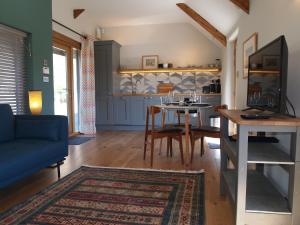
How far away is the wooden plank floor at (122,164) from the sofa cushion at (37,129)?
466 millimetres

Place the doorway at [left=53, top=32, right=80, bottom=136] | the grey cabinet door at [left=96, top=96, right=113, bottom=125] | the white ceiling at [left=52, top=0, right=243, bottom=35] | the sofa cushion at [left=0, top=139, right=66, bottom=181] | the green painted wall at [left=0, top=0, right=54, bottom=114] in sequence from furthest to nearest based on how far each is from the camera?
1. the grey cabinet door at [left=96, top=96, right=113, bottom=125]
2. the doorway at [left=53, top=32, right=80, bottom=136]
3. the white ceiling at [left=52, top=0, right=243, bottom=35]
4. the green painted wall at [left=0, top=0, right=54, bottom=114]
5. the sofa cushion at [left=0, top=139, right=66, bottom=181]

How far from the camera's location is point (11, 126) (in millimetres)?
2844

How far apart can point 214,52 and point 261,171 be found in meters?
4.61

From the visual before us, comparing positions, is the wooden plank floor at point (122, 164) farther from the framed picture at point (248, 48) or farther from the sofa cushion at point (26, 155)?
the framed picture at point (248, 48)

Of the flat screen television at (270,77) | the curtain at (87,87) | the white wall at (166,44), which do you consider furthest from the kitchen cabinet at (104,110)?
the flat screen television at (270,77)

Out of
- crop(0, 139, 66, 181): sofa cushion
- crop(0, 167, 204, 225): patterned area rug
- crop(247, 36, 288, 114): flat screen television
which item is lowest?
crop(0, 167, 204, 225): patterned area rug

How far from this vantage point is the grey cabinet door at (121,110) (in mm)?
6230

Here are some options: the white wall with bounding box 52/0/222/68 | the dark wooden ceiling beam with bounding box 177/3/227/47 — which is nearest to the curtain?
the white wall with bounding box 52/0/222/68

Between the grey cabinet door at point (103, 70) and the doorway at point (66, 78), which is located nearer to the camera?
the doorway at point (66, 78)

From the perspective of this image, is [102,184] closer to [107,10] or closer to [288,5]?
[288,5]

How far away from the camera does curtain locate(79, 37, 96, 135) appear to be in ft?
18.3

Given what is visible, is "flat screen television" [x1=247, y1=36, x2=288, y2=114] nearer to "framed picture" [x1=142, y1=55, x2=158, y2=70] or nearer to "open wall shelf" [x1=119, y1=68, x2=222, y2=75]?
"open wall shelf" [x1=119, y1=68, x2=222, y2=75]

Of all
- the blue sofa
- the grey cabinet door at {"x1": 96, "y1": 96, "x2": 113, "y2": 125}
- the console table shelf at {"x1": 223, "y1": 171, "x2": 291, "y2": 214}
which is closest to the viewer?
the console table shelf at {"x1": 223, "y1": 171, "x2": 291, "y2": 214}

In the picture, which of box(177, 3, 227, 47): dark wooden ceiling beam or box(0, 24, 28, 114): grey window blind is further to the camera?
box(177, 3, 227, 47): dark wooden ceiling beam
